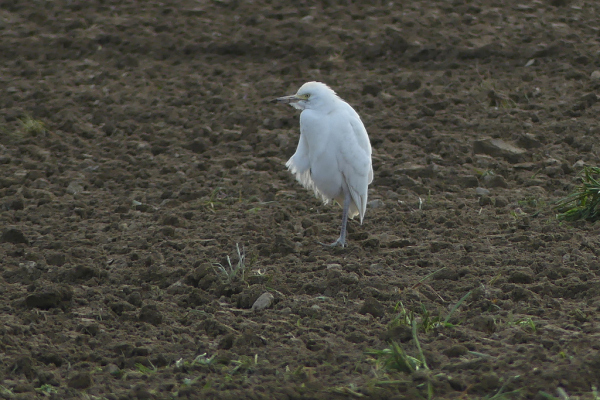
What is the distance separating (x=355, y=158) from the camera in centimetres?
643

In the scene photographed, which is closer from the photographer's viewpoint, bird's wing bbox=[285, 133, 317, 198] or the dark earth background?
the dark earth background

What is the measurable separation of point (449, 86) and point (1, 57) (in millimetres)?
5791

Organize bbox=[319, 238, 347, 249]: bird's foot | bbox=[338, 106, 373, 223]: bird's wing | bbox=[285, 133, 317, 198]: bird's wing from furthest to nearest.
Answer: bbox=[285, 133, 317, 198]: bird's wing → bbox=[338, 106, 373, 223]: bird's wing → bbox=[319, 238, 347, 249]: bird's foot

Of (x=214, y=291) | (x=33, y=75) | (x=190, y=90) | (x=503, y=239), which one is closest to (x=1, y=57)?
(x=33, y=75)

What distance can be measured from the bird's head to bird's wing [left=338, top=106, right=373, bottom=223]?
0.21 metres

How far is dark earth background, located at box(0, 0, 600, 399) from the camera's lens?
14.5ft

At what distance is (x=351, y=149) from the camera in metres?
6.40

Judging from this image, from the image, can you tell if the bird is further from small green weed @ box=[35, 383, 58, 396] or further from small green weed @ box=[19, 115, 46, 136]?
small green weed @ box=[19, 115, 46, 136]

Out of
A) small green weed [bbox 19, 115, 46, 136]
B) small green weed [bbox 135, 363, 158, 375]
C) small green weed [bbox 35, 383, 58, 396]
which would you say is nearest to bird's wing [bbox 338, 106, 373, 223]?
small green weed [bbox 135, 363, 158, 375]

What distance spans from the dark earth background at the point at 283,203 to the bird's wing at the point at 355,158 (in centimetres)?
40

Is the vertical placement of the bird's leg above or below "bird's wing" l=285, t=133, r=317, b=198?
below

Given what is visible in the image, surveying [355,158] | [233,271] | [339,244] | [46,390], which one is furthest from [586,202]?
[46,390]

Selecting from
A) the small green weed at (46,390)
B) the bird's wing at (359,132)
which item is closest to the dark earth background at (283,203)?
the small green weed at (46,390)

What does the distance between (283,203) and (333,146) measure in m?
1.05
